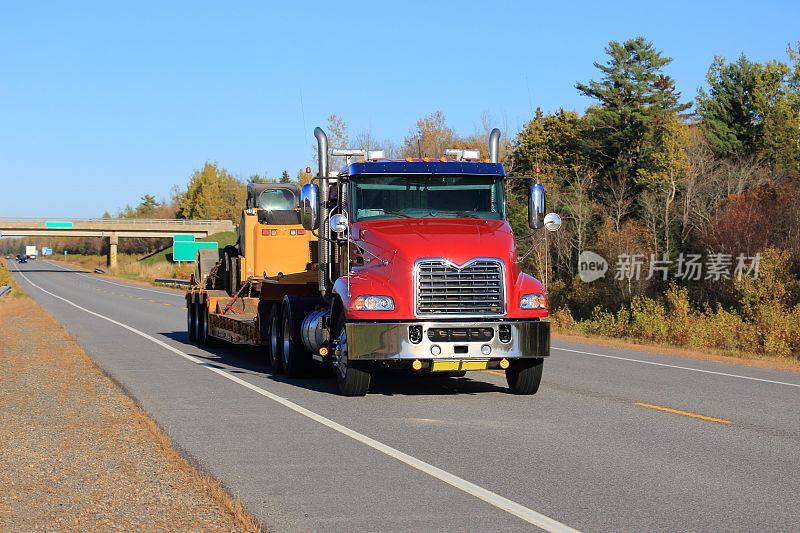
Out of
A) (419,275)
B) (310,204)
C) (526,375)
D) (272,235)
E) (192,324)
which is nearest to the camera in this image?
(419,275)

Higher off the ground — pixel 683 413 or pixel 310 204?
pixel 310 204

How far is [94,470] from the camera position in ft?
28.2

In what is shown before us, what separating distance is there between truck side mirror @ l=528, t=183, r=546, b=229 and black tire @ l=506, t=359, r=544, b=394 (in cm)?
178

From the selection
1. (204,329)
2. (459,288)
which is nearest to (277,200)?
(204,329)

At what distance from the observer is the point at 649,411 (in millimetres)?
12617

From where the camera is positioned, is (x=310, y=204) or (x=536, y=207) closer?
(x=536, y=207)

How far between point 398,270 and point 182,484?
5372mm

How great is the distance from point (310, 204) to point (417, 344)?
2.82 metres

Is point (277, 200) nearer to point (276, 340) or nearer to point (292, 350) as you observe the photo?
point (276, 340)

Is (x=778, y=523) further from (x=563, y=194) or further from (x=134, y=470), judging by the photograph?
(x=563, y=194)

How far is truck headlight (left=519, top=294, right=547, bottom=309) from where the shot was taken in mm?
13188

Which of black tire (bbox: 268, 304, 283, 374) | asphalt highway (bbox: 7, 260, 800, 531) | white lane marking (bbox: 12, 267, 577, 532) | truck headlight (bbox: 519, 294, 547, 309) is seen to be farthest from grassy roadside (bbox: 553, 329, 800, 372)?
white lane marking (bbox: 12, 267, 577, 532)

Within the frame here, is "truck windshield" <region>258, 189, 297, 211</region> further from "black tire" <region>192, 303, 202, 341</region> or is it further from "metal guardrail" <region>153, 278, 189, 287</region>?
"metal guardrail" <region>153, 278, 189, 287</region>

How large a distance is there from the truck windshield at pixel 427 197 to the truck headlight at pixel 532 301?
55.6 inches
